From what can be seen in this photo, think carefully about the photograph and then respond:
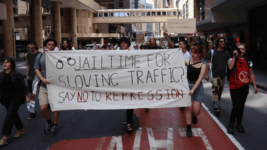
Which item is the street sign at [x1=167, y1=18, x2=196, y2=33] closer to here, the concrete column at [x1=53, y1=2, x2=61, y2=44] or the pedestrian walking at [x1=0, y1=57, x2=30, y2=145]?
the pedestrian walking at [x1=0, y1=57, x2=30, y2=145]

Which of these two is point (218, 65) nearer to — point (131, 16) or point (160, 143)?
point (160, 143)

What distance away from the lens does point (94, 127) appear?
18.5 feet

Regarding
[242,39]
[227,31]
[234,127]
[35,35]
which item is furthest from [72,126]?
[35,35]

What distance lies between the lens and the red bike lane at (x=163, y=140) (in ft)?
14.7

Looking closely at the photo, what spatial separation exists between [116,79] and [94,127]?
1274mm

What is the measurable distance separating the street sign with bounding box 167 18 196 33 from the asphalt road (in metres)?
5.43

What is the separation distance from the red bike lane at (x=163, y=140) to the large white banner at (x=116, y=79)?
0.60 meters

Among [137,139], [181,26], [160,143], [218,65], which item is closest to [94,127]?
[137,139]

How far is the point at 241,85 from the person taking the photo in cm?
506

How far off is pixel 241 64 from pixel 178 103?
4.87ft

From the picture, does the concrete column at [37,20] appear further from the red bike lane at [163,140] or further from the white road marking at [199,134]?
the white road marking at [199,134]

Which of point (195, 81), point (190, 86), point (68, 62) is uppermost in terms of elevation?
point (68, 62)

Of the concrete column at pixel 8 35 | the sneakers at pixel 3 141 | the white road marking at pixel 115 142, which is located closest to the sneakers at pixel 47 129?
the sneakers at pixel 3 141

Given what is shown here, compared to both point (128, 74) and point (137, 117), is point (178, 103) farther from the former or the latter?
point (137, 117)
